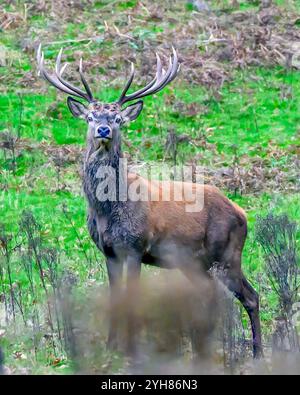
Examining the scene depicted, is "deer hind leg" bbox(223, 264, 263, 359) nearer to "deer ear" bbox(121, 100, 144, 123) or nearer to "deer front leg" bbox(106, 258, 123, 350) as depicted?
"deer front leg" bbox(106, 258, 123, 350)

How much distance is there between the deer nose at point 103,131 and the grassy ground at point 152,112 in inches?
67.0

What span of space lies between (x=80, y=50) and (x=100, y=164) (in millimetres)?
9137

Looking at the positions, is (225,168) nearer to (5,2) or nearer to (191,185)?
(191,185)

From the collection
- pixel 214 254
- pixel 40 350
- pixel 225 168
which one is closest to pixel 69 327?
pixel 40 350

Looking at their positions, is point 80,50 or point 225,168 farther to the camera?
point 80,50

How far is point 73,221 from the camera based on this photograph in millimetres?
15641

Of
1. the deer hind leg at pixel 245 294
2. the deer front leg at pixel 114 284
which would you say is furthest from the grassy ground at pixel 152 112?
the deer front leg at pixel 114 284

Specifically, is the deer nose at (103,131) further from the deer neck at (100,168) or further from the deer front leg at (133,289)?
the deer front leg at (133,289)

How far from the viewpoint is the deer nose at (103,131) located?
1210 centimetres

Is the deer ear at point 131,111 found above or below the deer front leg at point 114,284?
above

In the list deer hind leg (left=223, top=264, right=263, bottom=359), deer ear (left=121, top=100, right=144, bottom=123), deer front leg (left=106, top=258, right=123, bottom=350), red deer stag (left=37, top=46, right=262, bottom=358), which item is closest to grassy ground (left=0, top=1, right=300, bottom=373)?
deer hind leg (left=223, top=264, right=263, bottom=359)

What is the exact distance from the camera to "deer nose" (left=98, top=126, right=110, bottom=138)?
476 inches

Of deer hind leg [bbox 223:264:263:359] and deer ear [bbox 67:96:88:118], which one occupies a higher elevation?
deer ear [bbox 67:96:88:118]
